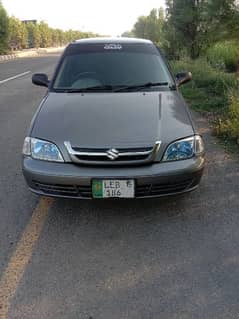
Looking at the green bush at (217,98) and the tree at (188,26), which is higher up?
the tree at (188,26)

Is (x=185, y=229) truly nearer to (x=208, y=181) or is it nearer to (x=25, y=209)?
(x=208, y=181)

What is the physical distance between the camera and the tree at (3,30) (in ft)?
151

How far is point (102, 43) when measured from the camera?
5211 millimetres

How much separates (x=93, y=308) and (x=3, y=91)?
11556 mm

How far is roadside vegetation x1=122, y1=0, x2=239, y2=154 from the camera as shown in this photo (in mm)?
7228

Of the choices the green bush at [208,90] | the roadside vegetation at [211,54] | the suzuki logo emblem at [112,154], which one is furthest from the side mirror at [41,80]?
the green bush at [208,90]

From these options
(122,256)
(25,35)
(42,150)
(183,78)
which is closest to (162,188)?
(122,256)

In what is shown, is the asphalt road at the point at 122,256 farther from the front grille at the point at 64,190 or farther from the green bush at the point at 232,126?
the green bush at the point at 232,126

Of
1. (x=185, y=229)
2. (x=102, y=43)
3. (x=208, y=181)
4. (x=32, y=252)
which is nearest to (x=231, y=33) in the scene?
(x=102, y=43)

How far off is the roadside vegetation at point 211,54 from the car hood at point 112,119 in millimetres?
2230

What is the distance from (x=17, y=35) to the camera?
2344 inches

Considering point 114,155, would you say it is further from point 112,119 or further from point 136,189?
point 112,119

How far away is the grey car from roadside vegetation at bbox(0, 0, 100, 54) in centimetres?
4611

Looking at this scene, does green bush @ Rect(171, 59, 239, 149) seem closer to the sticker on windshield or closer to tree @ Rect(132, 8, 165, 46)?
the sticker on windshield
